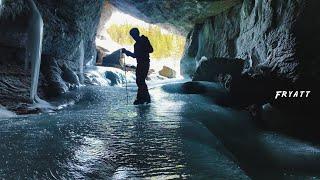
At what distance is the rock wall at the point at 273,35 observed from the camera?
21.5 ft

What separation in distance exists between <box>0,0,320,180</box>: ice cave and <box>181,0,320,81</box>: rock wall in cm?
3

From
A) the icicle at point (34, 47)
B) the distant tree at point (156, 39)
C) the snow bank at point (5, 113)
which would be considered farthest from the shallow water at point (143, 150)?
the distant tree at point (156, 39)

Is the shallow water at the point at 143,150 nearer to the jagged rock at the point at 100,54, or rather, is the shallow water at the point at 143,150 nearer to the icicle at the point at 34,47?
the icicle at the point at 34,47

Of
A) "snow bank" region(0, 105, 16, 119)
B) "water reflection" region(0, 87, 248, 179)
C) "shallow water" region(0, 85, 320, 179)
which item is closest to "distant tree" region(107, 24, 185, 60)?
"snow bank" region(0, 105, 16, 119)

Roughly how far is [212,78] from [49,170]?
13.4 metres

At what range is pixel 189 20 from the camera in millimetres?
23281

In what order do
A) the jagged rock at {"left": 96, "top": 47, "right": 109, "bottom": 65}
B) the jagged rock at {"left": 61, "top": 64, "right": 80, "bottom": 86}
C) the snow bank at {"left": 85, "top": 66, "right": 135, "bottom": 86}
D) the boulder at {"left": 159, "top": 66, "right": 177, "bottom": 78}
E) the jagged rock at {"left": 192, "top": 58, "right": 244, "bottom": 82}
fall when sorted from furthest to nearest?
1. the boulder at {"left": 159, "top": 66, "right": 177, "bottom": 78}
2. the jagged rock at {"left": 96, "top": 47, "right": 109, "bottom": 65}
3. the snow bank at {"left": 85, "top": 66, "right": 135, "bottom": 86}
4. the jagged rock at {"left": 61, "top": 64, "right": 80, "bottom": 86}
5. the jagged rock at {"left": 192, "top": 58, "right": 244, "bottom": 82}

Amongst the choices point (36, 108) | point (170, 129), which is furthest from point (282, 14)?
point (36, 108)

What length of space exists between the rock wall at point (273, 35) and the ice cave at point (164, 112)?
0.03 metres

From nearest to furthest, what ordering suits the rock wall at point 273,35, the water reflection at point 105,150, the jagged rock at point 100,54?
the water reflection at point 105,150 < the rock wall at point 273,35 < the jagged rock at point 100,54

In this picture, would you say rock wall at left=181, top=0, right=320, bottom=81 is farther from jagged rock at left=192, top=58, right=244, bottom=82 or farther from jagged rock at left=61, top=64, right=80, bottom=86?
jagged rock at left=61, top=64, right=80, bottom=86

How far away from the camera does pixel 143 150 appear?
3.71m

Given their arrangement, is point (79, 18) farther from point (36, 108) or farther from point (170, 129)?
point (170, 129)

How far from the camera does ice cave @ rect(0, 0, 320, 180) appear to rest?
328cm
